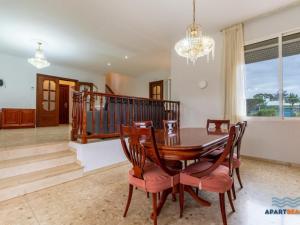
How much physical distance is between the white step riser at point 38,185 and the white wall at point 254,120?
332cm

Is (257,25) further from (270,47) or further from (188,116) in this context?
(188,116)

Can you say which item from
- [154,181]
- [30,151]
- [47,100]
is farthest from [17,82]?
[154,181]

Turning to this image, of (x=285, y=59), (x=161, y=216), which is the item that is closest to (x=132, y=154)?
(x=161, y=216)

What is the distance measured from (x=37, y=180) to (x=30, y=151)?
68cm

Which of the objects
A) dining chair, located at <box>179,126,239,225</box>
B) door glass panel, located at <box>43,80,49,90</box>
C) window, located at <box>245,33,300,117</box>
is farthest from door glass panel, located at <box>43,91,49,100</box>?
window, located at <box>245,33,300,117</box>

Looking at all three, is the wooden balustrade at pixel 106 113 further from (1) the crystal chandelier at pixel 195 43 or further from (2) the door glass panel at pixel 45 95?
(2) the door glass panel at pixel 45 95

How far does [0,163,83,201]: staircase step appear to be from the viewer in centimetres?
199

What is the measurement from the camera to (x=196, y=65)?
4.62 metres

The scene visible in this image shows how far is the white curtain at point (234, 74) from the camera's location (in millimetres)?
3691

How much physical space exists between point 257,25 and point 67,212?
4747 millimetres

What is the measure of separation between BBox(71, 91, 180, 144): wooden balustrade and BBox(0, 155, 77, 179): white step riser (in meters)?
0.40

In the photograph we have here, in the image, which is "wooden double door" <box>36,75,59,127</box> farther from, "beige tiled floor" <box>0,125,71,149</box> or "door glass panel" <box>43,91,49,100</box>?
"beige tiled floor" <box>0,125,71,149</box>

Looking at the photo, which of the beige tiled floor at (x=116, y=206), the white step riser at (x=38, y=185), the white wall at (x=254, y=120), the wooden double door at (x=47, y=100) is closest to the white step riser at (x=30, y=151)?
the white step riser at (x=38, y=185)

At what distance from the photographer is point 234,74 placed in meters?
3.75
